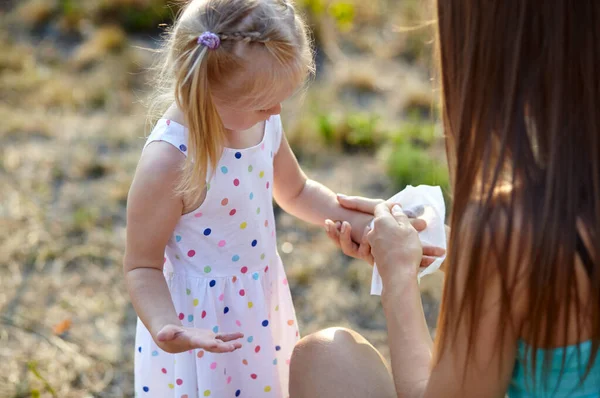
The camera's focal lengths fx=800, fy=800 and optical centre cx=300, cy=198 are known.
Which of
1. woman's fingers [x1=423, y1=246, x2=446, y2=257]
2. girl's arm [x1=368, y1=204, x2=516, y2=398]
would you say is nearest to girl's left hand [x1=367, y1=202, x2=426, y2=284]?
girl's arm [x1=368, y1=204, x2=516, y2=398]

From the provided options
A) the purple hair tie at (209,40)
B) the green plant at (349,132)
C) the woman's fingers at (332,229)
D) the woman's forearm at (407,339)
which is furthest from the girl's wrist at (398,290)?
the green plant at (349,132)

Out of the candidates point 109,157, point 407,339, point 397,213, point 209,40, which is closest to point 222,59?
point 209,40

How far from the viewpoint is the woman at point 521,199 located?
0.95 metres

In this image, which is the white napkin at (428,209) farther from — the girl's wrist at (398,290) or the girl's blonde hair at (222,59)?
the girl's blonde hair at (222,59)

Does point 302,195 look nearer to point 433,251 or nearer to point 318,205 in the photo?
point 318,205

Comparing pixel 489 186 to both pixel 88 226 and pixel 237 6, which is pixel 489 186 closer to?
pixel 237 6

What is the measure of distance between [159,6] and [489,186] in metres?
3.21

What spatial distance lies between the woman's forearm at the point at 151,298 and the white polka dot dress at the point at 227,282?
0.10 m

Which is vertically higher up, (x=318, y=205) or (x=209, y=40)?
(x=209, y=40)

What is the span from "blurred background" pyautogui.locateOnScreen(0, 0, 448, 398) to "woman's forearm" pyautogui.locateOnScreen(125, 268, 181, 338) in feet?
1.37

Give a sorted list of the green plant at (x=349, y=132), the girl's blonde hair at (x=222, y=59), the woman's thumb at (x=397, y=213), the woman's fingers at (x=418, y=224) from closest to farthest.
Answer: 1. the girl's blonde hair at (x=222, y=59)
2. the woman's thumb at (x=397, y=213)
3. the woman's fingers at (x=418, y=224)
4. the green plant at (x=349, y=132)

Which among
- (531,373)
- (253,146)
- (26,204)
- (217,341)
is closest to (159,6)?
(26,204)

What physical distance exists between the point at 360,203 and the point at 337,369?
377 millimetres

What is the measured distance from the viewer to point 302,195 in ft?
5.33
